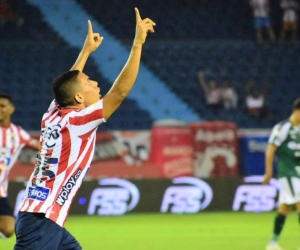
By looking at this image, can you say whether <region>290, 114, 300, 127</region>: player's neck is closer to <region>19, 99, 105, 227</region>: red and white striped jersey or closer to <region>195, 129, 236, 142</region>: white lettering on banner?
<region>19, 99, 105, 227</region>: red and white striped jersey

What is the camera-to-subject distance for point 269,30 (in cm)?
2225

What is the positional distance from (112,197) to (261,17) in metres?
9.10

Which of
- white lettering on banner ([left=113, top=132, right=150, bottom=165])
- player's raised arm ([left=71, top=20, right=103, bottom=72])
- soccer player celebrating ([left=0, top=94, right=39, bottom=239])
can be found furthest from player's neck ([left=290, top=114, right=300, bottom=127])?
white lettering on banner ([left=113, top=132, right=150, bottom=165])

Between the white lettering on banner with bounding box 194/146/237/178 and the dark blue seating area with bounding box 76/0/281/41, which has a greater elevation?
the dark blue seating area with bounding box 76/0/281/41

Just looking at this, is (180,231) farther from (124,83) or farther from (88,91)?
(124,83)

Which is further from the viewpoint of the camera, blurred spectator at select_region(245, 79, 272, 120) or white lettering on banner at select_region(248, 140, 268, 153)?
blurred spectator at select_region(245, 79, 272, 120)

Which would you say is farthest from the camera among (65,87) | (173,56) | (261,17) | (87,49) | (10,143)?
(261,17)

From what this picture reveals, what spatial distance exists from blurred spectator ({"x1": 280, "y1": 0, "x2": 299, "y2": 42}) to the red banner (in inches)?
227

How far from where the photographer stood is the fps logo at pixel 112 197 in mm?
14812

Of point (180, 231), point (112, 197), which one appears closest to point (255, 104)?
point (112, 197)

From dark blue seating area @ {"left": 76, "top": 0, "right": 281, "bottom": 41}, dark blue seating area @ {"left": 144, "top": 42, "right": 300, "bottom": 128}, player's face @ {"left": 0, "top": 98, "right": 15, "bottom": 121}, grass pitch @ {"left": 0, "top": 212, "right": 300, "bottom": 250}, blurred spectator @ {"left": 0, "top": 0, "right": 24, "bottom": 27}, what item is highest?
dark blue seating area @ {"left": 76, "top": 0, "right": 281, "bottom": 41}

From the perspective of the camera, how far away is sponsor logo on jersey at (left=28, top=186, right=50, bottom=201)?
5.05m

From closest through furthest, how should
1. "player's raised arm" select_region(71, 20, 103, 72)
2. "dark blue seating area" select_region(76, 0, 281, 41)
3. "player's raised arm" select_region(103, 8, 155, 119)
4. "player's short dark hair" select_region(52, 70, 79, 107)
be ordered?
"player's raised arm" select_region(103, 8, 155, 119) → "player's short dark hair" select_region(52, 70, 79, 107) → "player's raised arm" select_region(71, 20, 103, 72) → "dark blue seating area" select_region(76, 0, 281, 41)

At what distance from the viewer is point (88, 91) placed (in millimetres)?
5113
